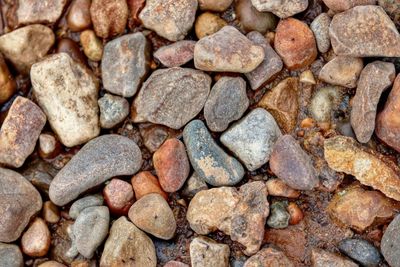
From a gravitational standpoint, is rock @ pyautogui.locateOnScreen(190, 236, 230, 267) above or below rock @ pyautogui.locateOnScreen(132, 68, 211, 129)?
below

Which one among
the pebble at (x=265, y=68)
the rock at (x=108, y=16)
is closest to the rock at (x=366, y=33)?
the pebble at (x=265, y=68)

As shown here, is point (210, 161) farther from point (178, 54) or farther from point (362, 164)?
point (362, 164)

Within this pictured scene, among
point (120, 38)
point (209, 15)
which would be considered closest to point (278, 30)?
point (209, 15)

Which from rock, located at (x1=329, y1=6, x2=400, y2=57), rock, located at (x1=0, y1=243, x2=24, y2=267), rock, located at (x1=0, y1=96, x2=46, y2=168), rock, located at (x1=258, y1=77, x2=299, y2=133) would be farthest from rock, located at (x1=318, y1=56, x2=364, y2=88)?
rock, located at (x1=0, y1=243, x2=24, y2=267)

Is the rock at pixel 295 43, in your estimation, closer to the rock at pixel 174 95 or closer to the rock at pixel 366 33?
the rock at pixel 366 33

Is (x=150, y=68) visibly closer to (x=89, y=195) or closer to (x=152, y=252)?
(x=89, y=195)

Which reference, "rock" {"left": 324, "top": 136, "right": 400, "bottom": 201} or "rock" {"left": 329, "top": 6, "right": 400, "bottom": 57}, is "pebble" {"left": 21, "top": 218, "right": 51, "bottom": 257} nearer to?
"rock" {"left": 324, "top": 136, "right": 400, "bottom": 201}

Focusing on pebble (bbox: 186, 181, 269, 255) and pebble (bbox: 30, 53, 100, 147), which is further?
pebble (bbox: 30, 53, 100, 147)
